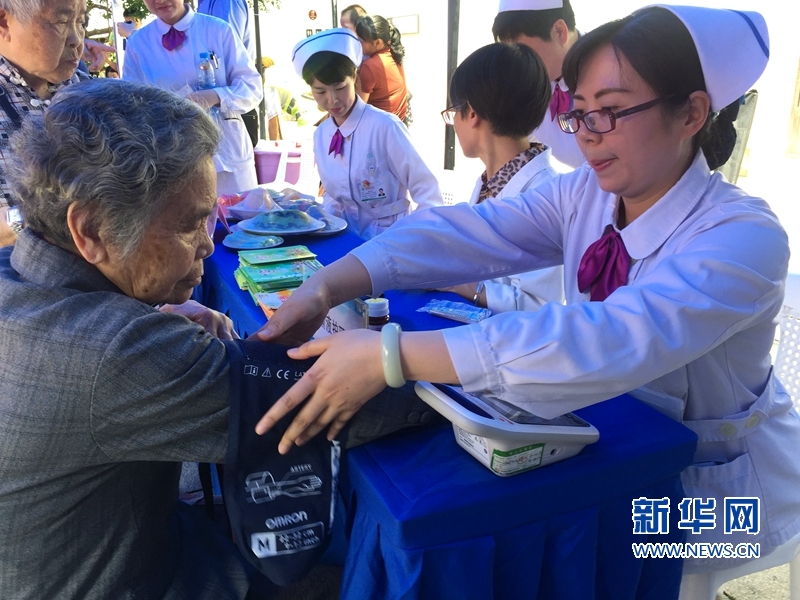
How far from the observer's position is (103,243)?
114 cm

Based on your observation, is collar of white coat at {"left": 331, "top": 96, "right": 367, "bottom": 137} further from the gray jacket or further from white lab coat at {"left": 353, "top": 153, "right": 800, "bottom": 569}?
the gray jacket

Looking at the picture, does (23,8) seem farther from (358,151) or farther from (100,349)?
(100,349)

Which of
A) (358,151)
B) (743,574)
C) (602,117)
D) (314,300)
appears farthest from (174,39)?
(743,574)

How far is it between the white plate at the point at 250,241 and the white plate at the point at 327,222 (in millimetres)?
214

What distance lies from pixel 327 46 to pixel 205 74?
134 centimetres

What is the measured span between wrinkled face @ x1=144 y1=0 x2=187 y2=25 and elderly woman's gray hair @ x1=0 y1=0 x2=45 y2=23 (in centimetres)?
219

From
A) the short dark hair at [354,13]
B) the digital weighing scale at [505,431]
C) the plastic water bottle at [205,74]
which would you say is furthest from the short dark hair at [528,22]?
the short dark hair at [354,13]

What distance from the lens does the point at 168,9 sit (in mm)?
4328

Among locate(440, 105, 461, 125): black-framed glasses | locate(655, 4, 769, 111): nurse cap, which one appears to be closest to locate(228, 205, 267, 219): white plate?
locate(440, 105, 461, 125): black-framed glasses

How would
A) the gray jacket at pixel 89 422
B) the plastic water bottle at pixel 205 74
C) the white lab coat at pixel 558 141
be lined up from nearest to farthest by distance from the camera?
the gray jacket at pixel 89 422, the white lab coat at pixel 558 141, the plastic water bottle at pixel 205 74

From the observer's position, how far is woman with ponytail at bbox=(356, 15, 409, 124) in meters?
5.37

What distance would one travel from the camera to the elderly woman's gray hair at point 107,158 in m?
1.07

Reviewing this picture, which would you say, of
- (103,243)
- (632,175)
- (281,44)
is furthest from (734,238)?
(281,44)

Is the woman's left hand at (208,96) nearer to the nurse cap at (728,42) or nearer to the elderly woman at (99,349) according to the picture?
the elderly woman at (99,349)
